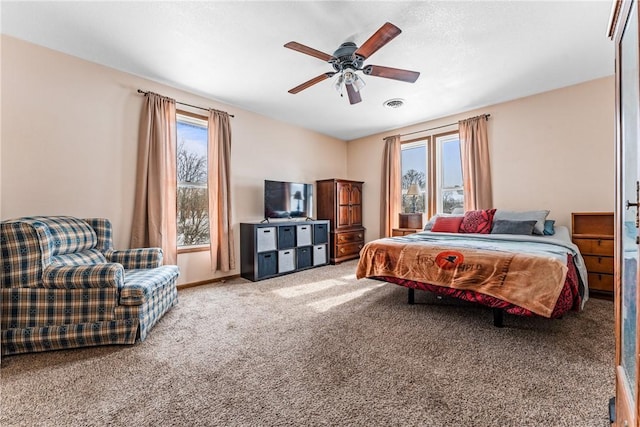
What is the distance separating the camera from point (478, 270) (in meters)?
2.27

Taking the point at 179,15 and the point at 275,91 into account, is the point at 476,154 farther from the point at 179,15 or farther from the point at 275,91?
the point at 179,15

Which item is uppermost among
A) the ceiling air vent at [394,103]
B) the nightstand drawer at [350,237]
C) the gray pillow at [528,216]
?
the ceiling air vent at [394,103]

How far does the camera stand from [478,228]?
3695 millimetres

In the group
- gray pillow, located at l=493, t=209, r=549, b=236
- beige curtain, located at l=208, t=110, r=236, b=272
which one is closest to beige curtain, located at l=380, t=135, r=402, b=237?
gray pillow, located at l=493, t=209, r=549, b=236

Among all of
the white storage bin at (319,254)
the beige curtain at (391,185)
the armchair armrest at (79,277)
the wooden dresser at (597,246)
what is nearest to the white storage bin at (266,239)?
the white storage bin at (319,254)

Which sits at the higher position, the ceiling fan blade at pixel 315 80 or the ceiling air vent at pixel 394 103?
the ceiling air vent at pixel 394 103

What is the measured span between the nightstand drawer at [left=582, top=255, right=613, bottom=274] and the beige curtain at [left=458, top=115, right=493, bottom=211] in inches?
50.6

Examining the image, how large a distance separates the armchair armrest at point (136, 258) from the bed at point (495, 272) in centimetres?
217

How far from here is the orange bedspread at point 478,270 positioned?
1.98 metres

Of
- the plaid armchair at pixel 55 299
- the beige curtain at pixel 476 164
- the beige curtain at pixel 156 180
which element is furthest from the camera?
the beige curtain at pixel 476 164

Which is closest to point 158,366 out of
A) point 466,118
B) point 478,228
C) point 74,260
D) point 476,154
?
point 74,260

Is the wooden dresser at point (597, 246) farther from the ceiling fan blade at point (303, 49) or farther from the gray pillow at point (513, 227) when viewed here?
the ceiling fan blade at point (303, 49)

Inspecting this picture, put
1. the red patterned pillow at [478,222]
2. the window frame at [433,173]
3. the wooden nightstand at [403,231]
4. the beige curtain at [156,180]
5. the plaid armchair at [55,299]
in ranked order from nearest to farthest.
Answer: the plaid armchair at [55,299], the beige curtain at [156,180], the red patterned pillow at [478,222], the wooden nightstand at [403,231], the window frame at [433,173]

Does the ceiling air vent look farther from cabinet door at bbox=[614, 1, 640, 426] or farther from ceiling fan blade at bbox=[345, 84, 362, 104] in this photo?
cabinet door at bbox=[614, 1, 640, 426]
